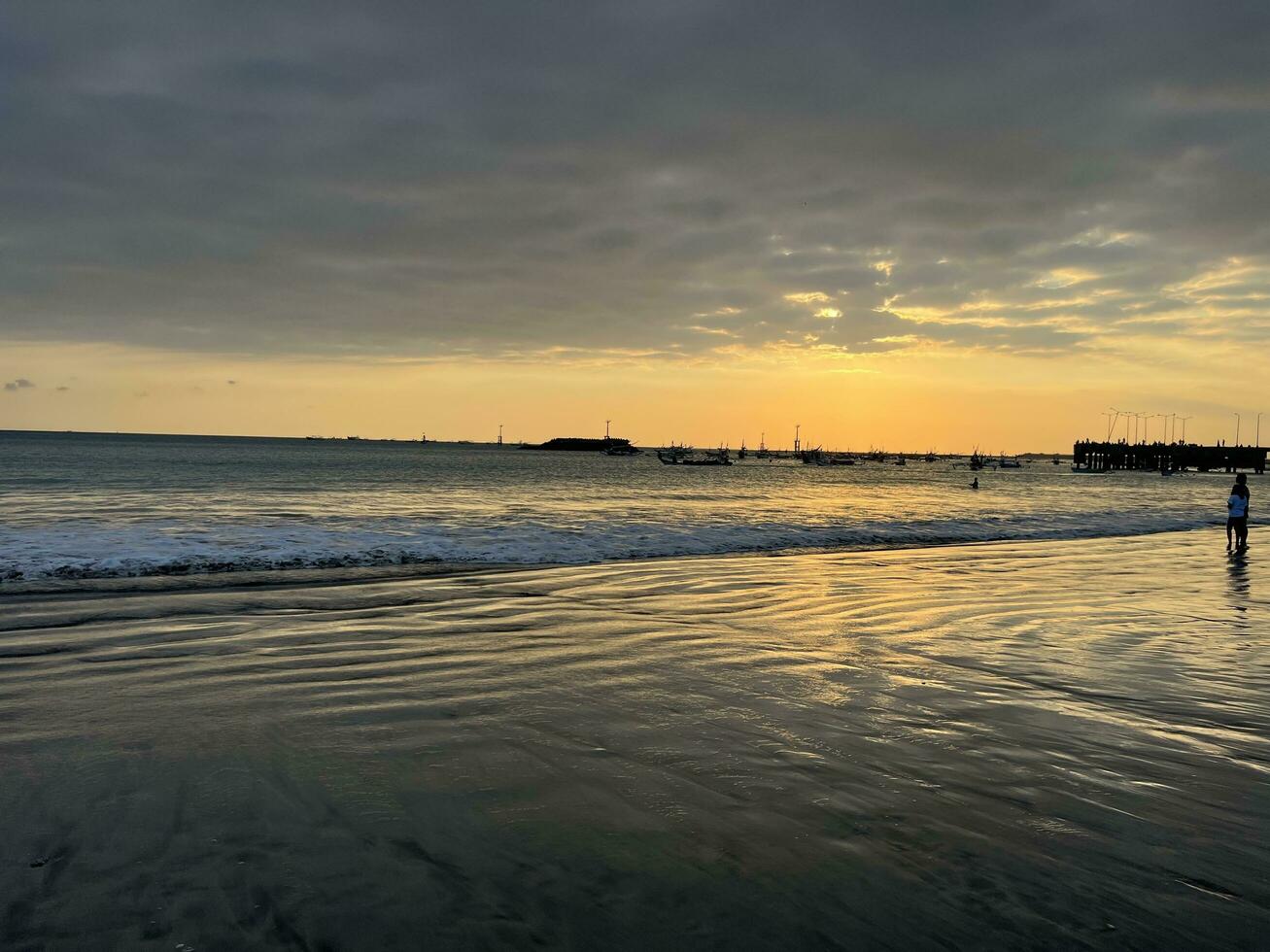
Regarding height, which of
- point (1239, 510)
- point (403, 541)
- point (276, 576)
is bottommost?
point (276, 576)

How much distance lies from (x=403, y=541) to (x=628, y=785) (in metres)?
18.6

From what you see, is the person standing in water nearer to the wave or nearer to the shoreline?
the wave

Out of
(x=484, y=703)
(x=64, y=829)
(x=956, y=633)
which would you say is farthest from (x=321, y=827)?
(x=956, y=633)

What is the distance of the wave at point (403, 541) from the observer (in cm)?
1825

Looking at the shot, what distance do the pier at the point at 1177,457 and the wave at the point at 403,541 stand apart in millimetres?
139299

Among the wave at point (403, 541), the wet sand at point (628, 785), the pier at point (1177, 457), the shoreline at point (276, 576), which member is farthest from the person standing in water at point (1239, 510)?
the pier at point (1177, 457)

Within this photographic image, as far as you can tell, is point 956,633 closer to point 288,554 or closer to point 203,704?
point 203,704

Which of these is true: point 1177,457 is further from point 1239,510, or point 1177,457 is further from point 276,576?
point 276,576

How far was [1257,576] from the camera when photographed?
19000 millimetres

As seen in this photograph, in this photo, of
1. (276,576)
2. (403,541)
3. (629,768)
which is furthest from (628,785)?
(403,541)

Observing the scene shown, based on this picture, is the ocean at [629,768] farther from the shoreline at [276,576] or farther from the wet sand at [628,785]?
the shoreline at [276,576]

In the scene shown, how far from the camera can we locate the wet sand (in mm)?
3994

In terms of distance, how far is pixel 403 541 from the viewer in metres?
23.0

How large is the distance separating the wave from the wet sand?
21.6 ft
